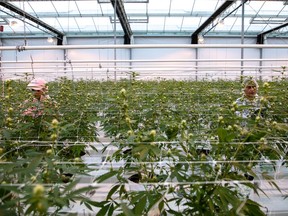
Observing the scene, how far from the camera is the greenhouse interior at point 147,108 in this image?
1012mm

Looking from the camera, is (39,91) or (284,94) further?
(284,94)

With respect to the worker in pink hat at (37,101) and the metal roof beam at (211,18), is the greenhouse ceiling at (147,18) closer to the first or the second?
the metal roof beam at (211,18)

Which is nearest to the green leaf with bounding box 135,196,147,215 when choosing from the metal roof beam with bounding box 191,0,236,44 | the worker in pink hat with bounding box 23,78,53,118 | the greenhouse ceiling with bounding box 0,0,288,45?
the worker in pink hat with bounding box 23,78,53,118

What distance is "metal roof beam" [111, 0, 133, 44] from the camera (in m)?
9.51

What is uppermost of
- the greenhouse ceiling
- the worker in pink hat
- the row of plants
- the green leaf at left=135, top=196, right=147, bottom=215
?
the greenhouse ceiling

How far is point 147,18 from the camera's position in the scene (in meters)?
13.3

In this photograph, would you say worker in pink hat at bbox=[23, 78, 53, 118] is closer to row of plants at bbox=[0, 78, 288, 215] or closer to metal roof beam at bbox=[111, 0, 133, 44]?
row of plants at bbox=[0, 78, 288, 215]

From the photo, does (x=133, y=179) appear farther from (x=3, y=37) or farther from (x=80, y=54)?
(x=3, y=37)

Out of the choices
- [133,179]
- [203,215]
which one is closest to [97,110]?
[133,179]

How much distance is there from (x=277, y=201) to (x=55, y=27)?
1452 cm

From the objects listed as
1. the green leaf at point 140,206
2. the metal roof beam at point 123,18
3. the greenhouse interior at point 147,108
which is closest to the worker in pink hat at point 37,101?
the greenhouse interior at point 147,108

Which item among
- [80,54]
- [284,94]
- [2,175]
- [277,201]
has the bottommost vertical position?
[277,201]

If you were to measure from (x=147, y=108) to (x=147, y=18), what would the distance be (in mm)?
12095

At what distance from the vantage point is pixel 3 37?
15.7m
